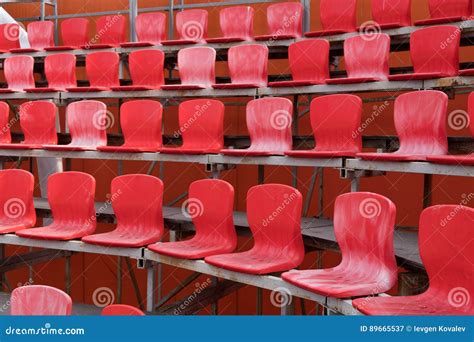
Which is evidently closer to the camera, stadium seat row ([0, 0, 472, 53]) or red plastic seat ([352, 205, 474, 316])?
red plastic seat ([352, 205, 474, 316])

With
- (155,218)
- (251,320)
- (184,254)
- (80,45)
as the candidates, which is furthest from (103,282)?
(251,320)

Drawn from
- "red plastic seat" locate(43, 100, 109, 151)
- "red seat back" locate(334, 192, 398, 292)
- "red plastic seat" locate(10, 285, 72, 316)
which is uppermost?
"red plastic seat" locate(43, 100, 109, 151)

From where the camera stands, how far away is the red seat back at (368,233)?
5.85ft

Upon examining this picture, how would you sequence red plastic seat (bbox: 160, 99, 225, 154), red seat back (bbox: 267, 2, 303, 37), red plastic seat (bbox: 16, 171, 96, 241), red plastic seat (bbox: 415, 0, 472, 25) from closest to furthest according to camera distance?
red plastic seat (bbox: 16, 171, 96, 241)
red plastic seat (bbox: 160, 99, 225, 154)
red plastic seat (bbox: 415, 0, 472, 25)
red seat back (bbox: 267, 2, 303, 37)

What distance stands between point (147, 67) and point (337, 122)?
1406 mm

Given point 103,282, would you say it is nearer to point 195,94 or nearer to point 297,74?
point 195,94

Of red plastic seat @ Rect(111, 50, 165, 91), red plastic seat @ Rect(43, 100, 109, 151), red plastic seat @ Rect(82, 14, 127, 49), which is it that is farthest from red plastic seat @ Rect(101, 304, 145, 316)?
red plastic seat @ Rect(82, 14, 127, 49)

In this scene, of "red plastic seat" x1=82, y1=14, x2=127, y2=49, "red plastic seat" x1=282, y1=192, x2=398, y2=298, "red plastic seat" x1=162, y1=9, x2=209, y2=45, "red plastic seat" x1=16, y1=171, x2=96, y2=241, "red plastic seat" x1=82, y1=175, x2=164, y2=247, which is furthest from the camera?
"red plastic seat" x1=82, y1=14, x2=127, y2=49

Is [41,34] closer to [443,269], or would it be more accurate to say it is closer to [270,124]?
[270,124]

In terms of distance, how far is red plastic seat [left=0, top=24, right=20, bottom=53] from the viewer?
4586 mm

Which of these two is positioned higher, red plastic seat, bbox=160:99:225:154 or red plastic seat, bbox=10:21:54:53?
red plastic seat, bbox=10:21:54:53

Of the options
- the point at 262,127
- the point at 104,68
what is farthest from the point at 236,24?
the point at 262,127

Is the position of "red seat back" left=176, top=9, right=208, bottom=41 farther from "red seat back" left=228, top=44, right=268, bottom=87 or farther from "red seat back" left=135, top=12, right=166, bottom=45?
"red seat back" left=228, top=44, right=268, bottom=87

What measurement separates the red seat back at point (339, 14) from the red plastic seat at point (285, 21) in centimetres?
15
